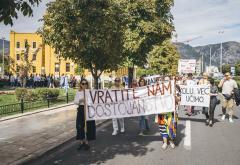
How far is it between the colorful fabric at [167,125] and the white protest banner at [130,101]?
0.18 m

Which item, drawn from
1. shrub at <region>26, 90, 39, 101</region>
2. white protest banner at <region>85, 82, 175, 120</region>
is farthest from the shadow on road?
shrub at <region>26, 90, 39, 101</region>

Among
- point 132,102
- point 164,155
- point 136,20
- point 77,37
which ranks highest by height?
point 136,20

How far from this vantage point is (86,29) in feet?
52.5

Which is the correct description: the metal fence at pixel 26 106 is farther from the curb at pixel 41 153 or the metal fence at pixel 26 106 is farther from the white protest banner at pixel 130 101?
the white protest banner at pixel 130 101

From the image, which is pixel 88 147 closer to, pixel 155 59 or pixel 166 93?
pixel 166 93

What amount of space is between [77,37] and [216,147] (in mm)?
7815

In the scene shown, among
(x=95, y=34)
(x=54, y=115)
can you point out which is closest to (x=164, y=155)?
(x=95, y=34)

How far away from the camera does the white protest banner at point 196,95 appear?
1712cm

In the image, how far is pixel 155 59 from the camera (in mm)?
76625

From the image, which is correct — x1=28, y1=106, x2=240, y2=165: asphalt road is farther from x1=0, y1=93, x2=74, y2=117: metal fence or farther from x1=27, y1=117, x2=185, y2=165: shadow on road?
x1=0, y1=93, x2=74, y2=117: metal fence

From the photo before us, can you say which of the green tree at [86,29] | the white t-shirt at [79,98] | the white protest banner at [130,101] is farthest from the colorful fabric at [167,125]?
the green tree at [86,29]

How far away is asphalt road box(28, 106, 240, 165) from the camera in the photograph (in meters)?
9.29

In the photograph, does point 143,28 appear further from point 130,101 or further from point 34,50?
point 34,50

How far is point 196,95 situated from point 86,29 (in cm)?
567
